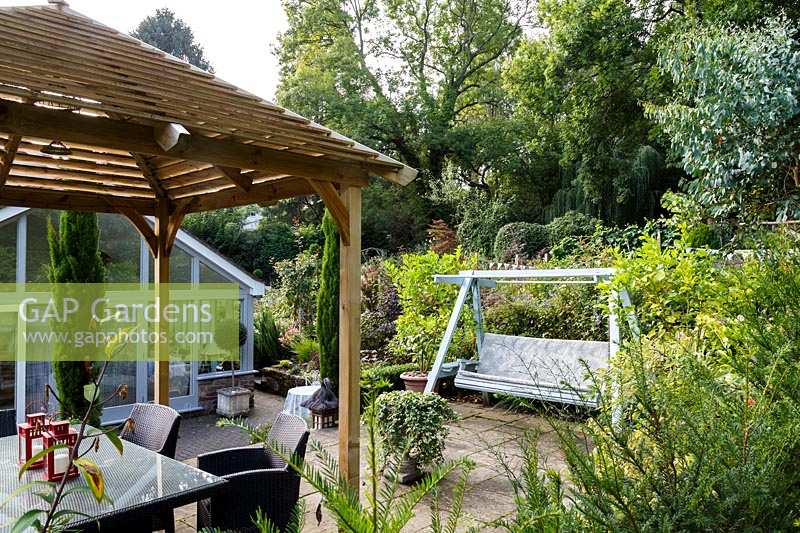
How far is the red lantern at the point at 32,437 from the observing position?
337cm

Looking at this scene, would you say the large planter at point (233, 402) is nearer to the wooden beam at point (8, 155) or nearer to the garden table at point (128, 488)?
the wooden beam at point (8, 155)

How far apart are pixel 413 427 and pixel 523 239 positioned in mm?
9298

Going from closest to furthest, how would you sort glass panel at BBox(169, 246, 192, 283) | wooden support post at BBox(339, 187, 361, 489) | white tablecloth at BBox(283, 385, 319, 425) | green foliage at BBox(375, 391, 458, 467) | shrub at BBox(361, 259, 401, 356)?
wooden support post at BBox(339, 187, 361, 489), green foliage at BBox(375, 391, 458, 467), white tablecloth at BBox(283, 385, 319, 425), glass panel at BBox(169, 246, 192, 283), shrub at BBox(361, 259, 401, 356)

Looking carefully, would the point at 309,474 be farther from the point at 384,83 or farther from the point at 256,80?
the point at 256,80

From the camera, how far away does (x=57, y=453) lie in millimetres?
3277

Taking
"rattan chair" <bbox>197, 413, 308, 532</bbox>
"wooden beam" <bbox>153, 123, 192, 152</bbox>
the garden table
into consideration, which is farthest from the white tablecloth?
"wooden beam" <bbox>153, 123, 192, 152</bbox>

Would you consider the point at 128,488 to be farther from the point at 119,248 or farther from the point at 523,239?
the point at 523,239

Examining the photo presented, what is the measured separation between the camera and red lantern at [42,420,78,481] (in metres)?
3.18

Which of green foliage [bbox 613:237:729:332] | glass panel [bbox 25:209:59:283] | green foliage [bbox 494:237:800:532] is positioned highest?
glass panel [bbox 25:209:59:283]

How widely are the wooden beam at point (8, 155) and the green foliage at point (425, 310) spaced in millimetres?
5110

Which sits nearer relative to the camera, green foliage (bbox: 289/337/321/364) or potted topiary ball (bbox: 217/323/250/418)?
potted topiary ball (bbox: 217/323/250/418)

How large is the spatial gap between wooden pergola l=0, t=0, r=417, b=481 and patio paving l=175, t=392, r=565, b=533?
2.64 ft

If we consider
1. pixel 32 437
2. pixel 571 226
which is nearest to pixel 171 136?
pixel 32 437

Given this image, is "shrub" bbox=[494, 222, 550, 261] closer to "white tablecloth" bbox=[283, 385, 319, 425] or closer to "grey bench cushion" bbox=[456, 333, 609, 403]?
"grey bench cushion" bbox=[456, 333, 609, 403]
